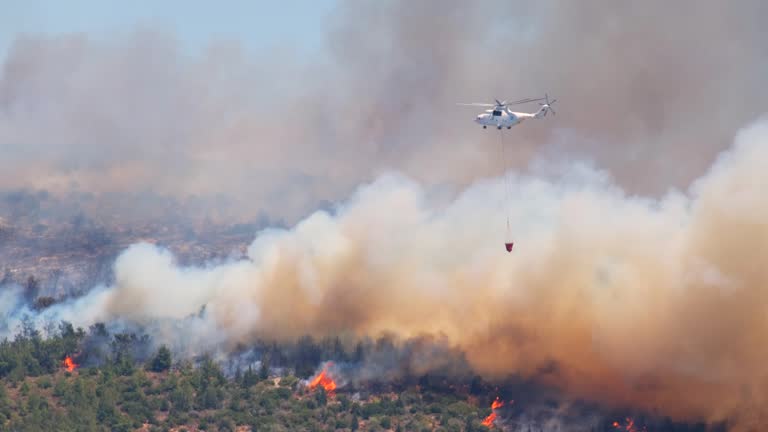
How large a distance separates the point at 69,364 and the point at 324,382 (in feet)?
82.1

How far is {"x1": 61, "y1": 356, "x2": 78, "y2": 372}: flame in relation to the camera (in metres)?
138

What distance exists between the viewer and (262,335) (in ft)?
443

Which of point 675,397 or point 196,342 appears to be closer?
point 675,397

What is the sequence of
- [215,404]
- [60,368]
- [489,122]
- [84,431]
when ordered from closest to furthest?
[489,122] → [84,431] → [215,404] → [60,368]

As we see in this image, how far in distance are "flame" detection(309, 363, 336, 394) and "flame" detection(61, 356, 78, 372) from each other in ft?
76.0

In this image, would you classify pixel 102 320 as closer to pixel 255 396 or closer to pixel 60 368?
pixel 60 368

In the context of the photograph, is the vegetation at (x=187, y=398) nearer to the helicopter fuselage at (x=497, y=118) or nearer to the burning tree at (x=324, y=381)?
the burning tree at (x=324, y=381)

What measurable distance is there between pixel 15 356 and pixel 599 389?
5327 centimetres

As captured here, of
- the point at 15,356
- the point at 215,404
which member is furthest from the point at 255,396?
the point at 15,356

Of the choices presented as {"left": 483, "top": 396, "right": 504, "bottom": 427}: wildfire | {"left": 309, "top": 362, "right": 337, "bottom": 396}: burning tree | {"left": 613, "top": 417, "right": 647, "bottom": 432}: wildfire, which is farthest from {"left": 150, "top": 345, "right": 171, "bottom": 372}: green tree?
{"left": 613, "top": 417, "right": 647, "bottom": 432}: wildfire

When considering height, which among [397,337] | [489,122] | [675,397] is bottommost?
[675,397]

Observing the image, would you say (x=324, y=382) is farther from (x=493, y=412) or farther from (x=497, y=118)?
(x=497, y=118)

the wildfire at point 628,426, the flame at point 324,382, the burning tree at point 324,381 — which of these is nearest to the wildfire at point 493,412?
the wildfire at point 628,426

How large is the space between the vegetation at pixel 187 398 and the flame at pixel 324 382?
0.86 meters
